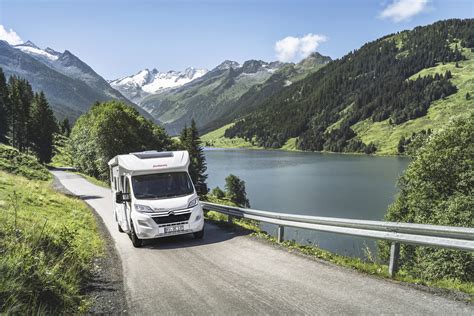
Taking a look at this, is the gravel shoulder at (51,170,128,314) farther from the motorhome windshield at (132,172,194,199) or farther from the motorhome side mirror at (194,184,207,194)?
the motorhome side mirror at (194,184,207,194)

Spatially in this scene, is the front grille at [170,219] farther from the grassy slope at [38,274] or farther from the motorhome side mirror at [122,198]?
the grassy slope at [38,274]

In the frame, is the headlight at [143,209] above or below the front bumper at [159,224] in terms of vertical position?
above

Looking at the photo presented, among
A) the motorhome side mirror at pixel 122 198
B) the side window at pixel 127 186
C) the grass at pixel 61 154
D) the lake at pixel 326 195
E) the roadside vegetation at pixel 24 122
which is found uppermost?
the roadside vegetation at pixel 24 122

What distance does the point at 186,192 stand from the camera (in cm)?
1480

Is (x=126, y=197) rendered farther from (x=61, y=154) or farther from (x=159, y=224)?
(x=61, y=154)

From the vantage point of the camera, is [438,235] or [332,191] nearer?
[438,235]

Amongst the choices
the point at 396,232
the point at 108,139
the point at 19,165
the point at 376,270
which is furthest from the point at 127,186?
the point at 108,139

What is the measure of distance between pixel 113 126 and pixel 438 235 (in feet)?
186

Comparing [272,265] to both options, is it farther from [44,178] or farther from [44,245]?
[44,178]

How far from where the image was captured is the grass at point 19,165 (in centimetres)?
4176

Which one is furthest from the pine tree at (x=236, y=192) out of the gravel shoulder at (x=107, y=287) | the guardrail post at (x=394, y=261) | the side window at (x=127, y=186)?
the guardrail post at (x=394, y=261)

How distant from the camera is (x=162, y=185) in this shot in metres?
14.8

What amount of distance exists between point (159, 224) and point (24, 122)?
245 feet

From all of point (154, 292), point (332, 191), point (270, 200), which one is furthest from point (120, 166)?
point (332, 191)
